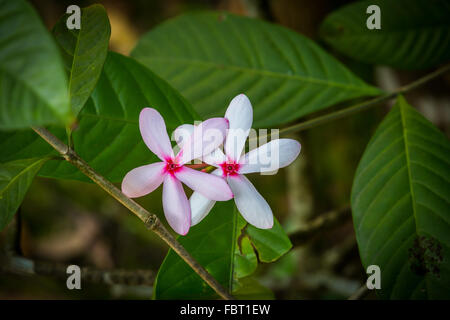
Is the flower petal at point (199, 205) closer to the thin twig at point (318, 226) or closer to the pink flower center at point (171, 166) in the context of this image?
the pink flower center at point (171, 166)

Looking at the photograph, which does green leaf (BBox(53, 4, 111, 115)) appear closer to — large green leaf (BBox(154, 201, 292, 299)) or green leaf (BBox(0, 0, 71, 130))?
green leaf (BBox(0, 0, 71, 130))

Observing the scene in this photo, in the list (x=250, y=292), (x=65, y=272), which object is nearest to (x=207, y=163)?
(x=250, y=292)

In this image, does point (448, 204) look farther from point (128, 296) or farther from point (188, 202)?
point (128, 296)

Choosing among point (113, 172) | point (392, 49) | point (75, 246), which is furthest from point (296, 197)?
point (75, 246)

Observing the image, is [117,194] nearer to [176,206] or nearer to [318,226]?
[176,206]

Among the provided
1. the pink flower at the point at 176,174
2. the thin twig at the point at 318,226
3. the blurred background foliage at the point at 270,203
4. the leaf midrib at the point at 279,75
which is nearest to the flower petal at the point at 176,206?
the pink flower at the point at 176,174

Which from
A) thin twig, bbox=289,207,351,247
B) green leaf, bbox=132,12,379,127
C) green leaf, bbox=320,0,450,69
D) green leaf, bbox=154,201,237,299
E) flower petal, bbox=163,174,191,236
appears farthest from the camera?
thin twig, bbox=289,207,351,247

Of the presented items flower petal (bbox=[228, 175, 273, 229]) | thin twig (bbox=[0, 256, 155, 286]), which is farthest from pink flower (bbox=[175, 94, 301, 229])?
thin twig (bbox=[0, 256, 155, 286])
